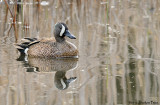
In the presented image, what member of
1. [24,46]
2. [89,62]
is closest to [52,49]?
[24,46]

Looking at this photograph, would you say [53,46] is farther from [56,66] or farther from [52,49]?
[56,66]

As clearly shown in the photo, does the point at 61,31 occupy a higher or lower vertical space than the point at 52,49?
higher

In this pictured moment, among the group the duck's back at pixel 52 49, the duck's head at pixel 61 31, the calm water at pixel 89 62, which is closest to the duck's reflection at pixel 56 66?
Result: the calm water at pixel 89 62

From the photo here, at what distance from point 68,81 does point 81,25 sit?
14.4 ft

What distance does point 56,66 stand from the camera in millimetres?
7633

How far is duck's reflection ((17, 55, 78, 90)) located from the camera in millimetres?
6645

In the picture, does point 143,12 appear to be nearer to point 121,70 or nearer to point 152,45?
point 152,45

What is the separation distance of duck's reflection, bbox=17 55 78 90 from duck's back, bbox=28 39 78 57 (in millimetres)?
144

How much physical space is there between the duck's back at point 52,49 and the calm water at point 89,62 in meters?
0.19

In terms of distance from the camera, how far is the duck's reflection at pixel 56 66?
664cm

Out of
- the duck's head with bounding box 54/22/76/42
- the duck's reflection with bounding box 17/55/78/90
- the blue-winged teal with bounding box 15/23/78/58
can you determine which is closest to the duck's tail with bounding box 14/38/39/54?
the blue-winged teal with bounding box 15/23/78/58

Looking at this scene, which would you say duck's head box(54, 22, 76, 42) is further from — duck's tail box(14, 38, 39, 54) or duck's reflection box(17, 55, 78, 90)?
duck's reflection box(17, 55, 78, 90)

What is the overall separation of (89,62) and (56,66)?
1.83ft

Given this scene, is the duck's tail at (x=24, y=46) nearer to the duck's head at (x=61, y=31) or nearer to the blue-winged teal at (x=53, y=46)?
the blue-winged teal at (x=53, y=46)
